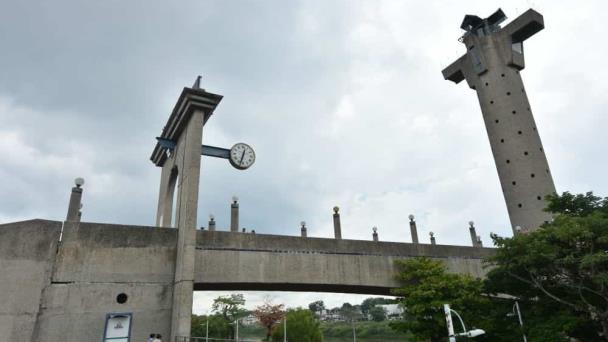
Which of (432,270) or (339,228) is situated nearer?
(432,270)

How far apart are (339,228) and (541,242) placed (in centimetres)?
832

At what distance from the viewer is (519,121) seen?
32625 mm

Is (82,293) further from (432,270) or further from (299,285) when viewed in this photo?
(432,270)

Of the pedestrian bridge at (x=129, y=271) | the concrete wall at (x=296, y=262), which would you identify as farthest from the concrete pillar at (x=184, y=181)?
the concrete wall at (x=296, y=262)

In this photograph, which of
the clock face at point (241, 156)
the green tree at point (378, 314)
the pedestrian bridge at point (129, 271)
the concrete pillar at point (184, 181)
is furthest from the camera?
the green tree at point (378, 314)

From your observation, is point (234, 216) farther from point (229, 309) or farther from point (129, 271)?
point (229, 309)

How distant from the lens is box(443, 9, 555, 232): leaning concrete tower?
30656 mm

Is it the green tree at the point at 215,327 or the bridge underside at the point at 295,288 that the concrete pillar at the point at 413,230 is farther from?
the green tree at the point at 215,327

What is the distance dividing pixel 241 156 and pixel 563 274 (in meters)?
12.9

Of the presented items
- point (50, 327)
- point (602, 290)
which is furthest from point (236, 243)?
point (602, 290)

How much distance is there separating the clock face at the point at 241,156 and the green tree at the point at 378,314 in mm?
77293

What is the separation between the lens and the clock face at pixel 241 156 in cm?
1630

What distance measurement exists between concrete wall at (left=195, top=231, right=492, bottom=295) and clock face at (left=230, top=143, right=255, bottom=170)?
2.97 metres

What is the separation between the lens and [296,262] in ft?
51.4
